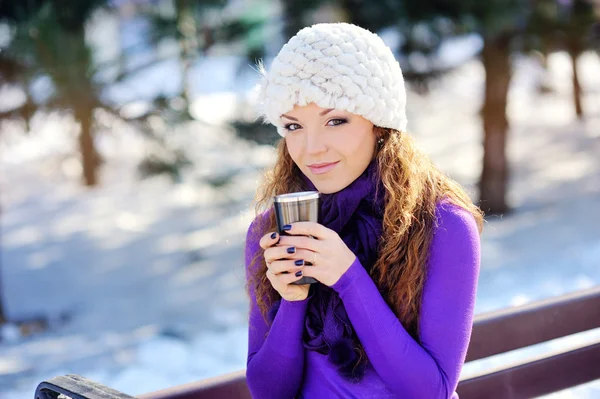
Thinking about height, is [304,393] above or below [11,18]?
below

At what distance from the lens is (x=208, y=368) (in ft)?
15.5

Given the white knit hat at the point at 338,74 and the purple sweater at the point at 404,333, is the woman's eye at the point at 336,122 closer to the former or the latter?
the white knit hat at the point at 338,74

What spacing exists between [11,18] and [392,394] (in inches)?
172

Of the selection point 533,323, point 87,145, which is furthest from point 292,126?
point 87,145

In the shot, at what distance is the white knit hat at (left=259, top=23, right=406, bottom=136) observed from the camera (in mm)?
1674

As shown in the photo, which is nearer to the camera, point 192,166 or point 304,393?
point 304,393

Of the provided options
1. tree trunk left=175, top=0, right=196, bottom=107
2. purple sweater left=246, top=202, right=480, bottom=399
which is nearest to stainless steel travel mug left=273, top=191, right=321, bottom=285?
purple sweater left=246, top=202, right=480, bottom=399

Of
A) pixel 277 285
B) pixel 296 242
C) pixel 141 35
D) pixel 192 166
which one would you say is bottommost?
pixel 192 166

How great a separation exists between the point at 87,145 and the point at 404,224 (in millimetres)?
6338

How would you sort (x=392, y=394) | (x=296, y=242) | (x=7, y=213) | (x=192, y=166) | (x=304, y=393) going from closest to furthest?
(x=296, y=242), (x=392, y=394), (x=304, y=393), (x=192, y=166), (x=7, y=213)

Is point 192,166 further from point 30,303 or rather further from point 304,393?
point 304,393

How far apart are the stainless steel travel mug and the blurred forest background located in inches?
75.4

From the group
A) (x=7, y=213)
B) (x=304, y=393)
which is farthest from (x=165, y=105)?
(x=7, y=213)

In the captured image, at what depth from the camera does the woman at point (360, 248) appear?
1568mm
